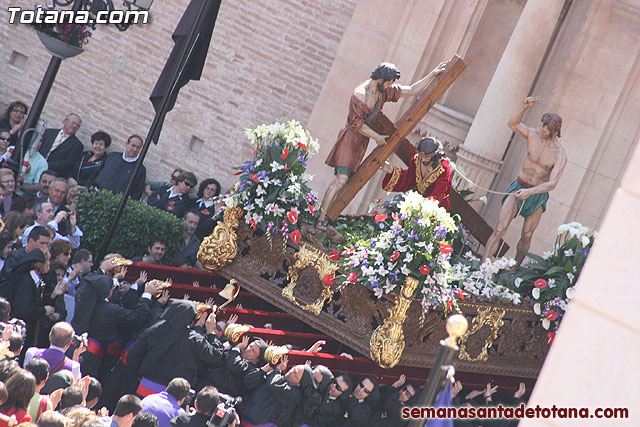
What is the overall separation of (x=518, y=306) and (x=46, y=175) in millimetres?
6008

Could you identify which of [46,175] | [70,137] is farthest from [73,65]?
[46,175]

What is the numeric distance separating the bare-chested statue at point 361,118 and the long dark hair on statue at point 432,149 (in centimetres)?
41

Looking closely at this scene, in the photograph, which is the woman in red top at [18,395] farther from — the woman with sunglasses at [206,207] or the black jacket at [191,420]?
the woman with sunglasses at [206,207]

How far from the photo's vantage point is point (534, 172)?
34.6ft

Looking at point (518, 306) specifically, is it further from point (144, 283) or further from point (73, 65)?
point (73, 65)

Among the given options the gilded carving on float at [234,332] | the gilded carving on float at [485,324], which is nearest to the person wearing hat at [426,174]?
the gilded carving on float at [485,324]

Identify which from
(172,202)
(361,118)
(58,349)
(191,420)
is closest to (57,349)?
(58,349)

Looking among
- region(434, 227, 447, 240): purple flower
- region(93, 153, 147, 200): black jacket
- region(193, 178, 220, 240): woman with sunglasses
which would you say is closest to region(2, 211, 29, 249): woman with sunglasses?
region(193, 178, 220, 240): woman with sunglasses

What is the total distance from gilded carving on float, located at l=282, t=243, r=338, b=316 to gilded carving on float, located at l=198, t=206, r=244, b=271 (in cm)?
65

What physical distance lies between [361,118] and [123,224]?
305cm

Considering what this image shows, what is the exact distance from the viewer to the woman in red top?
5723mm

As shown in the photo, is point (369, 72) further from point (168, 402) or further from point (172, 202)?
point (168, 402)

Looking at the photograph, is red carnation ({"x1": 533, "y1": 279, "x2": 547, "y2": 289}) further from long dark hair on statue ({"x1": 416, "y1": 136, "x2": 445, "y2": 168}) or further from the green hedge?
the green hedge

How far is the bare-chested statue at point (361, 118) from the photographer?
9.64 m
